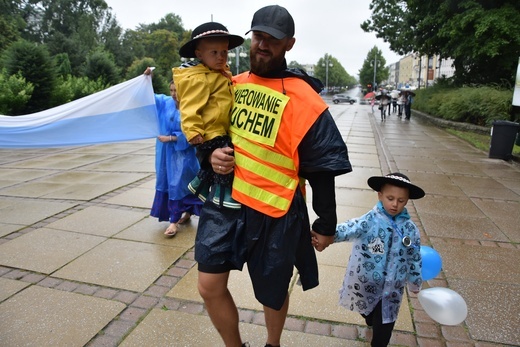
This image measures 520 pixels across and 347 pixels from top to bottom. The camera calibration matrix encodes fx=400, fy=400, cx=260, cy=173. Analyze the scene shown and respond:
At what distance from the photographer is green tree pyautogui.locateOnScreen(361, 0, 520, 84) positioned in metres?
14.8

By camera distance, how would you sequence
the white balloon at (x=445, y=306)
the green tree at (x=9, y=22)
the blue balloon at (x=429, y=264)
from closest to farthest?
the white balloon at (x=445, y=306)
the blue balloon at (x=429, y=264)
the green tree at (x=9, y=22)

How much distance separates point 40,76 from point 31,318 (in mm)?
15195

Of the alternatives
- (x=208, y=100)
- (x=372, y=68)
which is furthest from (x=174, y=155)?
(x=372, y=68)

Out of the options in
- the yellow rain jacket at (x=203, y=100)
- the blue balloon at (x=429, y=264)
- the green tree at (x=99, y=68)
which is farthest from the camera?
the green tree at (x=99, y=68)

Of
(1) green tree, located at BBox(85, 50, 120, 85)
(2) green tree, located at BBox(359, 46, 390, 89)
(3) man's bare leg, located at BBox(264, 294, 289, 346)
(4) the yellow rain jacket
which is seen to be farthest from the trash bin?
(2) green tree, located at BBox(359, 46, 390, 89)

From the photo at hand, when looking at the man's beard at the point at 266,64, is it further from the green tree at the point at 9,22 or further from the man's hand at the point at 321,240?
the green tree at the point at 9,22

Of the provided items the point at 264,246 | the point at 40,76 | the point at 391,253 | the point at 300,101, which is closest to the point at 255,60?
the point at 300,101

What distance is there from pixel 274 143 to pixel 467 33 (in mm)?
17528

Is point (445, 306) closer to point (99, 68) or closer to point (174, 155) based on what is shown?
point (174, 155)

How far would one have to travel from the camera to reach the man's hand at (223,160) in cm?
197

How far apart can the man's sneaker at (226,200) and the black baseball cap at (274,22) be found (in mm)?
788

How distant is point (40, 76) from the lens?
611 inches

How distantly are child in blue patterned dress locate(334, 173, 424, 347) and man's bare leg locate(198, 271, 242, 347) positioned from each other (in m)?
0.69

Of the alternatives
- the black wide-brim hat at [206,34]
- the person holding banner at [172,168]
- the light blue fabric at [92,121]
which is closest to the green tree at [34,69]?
the person holding banner at [172,168]
